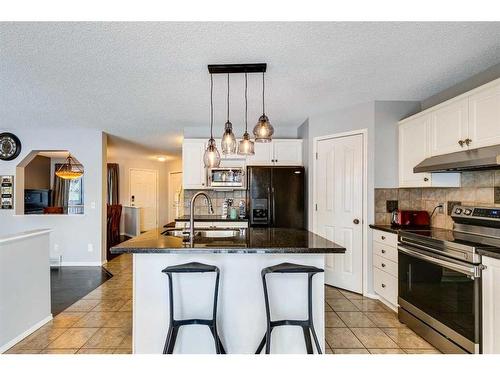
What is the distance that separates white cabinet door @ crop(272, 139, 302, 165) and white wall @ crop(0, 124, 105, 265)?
305 cm

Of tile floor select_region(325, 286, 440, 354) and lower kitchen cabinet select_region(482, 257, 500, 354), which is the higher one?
lower kitchen cabinet select_region(482, 257, 500, 354)

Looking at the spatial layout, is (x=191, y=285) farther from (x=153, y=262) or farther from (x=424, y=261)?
(x=424, y=261)

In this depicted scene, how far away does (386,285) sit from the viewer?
296 cm

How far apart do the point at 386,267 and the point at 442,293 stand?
83 centimetres

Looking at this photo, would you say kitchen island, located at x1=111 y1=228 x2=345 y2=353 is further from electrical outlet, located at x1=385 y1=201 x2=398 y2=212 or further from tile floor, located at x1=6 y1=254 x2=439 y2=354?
electrical outlet, located at x1=385 y1=201 x2=398 y2=212

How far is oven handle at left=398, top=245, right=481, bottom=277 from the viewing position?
71.5 inches

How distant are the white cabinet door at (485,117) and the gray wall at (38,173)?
8.84 m

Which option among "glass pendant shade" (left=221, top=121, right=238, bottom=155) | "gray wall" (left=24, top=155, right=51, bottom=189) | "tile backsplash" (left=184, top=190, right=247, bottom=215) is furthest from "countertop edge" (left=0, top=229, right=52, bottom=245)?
"gray wall" (left=24, top=155, right=51, bottom=189)

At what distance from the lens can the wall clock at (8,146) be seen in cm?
460

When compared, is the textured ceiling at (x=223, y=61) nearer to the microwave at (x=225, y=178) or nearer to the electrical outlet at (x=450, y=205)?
the microwave at (x=225, y=178)

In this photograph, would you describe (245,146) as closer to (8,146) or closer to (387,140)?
(387,140)

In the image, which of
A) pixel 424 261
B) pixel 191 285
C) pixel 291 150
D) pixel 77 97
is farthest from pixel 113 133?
pixel 424 261

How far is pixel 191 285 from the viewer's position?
78.2 inches

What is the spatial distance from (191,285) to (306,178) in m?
2.61
